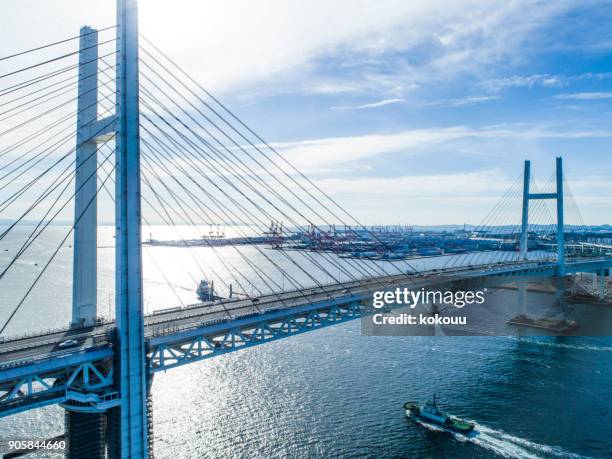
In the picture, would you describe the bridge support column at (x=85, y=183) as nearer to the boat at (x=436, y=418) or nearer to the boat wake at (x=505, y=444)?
the boat at (x=436, y=418)

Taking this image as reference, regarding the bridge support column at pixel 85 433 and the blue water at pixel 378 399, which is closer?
the bridge support column at pixel 85 433

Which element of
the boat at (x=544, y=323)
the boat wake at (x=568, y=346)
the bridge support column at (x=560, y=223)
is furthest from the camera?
the bridge support column at (x=560, y=223)

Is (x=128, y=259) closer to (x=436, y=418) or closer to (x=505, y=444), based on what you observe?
(x=436, y=418)

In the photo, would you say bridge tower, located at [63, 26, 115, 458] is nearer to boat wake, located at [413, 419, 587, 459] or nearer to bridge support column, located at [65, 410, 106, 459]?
bridge support column, located at [65, 410, 106, 459]

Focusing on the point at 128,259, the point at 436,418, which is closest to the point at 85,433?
the point at 128,259

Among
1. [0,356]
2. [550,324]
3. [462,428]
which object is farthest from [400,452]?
[550,324]

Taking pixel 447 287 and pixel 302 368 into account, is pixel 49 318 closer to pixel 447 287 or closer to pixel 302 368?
pixel 302 368

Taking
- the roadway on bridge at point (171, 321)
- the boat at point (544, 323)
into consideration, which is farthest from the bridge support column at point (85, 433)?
the boat at point (544, 323)

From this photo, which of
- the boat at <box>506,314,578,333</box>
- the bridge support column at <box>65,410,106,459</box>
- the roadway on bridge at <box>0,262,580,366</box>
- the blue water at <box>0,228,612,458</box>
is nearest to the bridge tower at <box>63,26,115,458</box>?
the roadway on bridge at <box>0,262,580,366</box>
